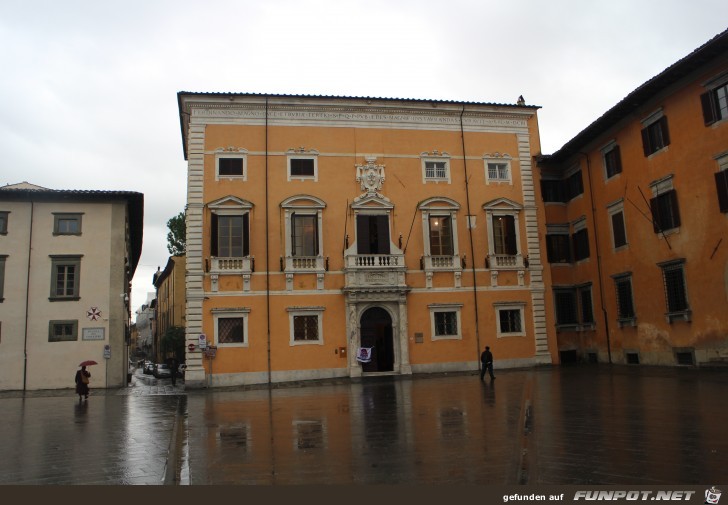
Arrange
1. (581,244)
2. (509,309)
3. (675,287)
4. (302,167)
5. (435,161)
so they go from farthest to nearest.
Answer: (581,244) < (435,161) < (509,309) < (302,167) < (675,287)

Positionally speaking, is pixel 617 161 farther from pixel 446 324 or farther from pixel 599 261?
pixel 446 324

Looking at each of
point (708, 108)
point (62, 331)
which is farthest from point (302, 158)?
point (708, 108)

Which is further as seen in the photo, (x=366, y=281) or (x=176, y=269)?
(x=176, y=269)

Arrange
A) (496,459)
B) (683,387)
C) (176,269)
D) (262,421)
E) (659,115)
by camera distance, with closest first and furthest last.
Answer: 1. (496,459)
2. (262,421)
3. (683,387)
4. (659,115)
5. (176,269)

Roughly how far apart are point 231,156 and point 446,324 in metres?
13.1

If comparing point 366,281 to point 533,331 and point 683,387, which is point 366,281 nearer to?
point 533,331

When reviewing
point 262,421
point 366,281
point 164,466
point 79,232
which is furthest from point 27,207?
point 164,466

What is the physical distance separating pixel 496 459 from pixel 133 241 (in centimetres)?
3787

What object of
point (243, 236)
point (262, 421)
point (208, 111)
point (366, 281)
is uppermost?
point (208, 111)

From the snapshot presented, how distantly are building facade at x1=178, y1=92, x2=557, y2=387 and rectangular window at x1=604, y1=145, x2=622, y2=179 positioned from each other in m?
3.99

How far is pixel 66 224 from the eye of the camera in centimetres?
2930

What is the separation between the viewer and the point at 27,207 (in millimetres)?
28812

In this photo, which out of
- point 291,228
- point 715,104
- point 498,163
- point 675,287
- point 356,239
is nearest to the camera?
point 715,104

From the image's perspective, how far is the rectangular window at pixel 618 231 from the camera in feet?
86.4
